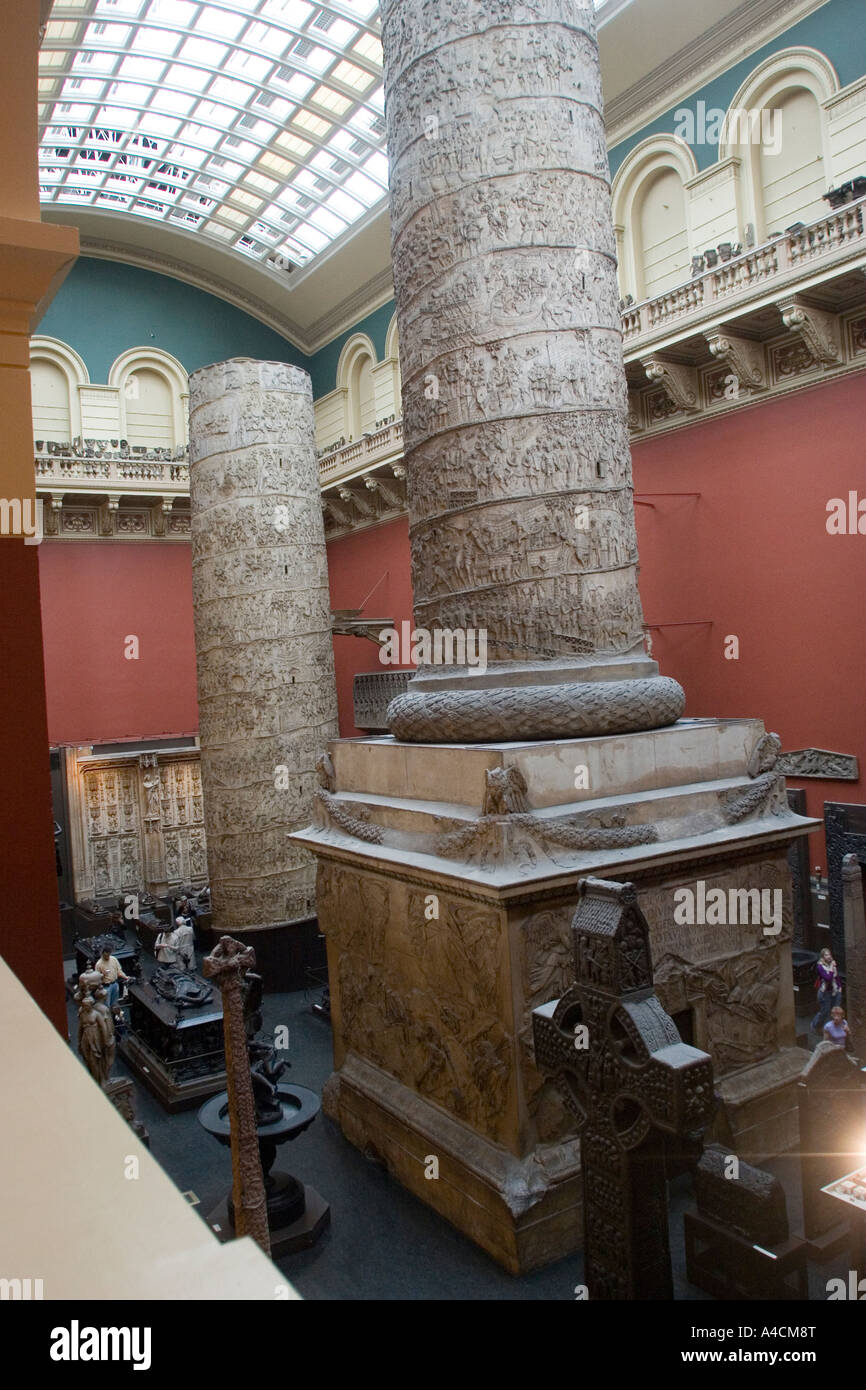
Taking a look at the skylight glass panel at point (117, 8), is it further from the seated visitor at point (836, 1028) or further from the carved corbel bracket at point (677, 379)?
the seated visitor at point (836, 1028)

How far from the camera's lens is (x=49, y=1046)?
5.26 feet

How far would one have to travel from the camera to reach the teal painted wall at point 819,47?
9.25 m

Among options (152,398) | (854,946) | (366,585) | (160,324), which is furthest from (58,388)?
(854,946)

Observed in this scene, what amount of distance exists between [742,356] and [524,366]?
5.00 m

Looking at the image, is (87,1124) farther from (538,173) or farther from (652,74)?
(652,74)

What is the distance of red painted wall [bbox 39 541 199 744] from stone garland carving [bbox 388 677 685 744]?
1115 cm

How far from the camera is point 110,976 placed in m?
9.34

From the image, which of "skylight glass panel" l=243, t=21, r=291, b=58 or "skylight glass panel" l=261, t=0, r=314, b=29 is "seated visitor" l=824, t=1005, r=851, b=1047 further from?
"skylight glass panel" l=243, t=21, r=291, b=58

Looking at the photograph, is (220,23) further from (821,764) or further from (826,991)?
(826,991)

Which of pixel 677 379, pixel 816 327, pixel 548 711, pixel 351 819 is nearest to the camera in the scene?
pixel 548 711

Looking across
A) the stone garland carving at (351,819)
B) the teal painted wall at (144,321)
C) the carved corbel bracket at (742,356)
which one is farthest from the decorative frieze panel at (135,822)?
the carved corbel bracket at (742,356)
